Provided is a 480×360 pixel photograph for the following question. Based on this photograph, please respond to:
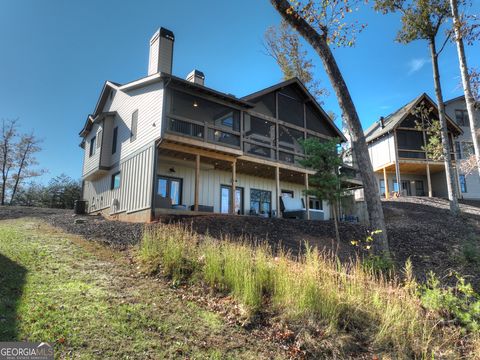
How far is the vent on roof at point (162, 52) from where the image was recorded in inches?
603

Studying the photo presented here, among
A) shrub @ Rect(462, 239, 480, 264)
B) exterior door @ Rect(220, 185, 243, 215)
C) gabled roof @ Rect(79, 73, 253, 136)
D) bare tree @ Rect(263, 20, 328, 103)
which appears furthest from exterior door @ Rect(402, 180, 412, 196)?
shrub @ Rect(462, 239, 480, 264)

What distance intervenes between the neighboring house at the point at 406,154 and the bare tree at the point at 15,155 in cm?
2722

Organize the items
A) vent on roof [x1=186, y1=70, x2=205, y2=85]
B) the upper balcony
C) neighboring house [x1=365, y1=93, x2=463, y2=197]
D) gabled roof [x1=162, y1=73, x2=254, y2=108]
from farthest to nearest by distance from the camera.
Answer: neighboring house [x1=365, y1=93, x2=463, y2=197]
vent on roof [x1=186, y1=70, x2=205, y2=85]
the upper balcony
gabled roof [x1=162, y1=73, x2=254, y2=108]

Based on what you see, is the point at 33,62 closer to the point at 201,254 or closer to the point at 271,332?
the point at 201,254

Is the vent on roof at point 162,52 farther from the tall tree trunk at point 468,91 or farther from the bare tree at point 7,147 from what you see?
the bare tree at point 7,147

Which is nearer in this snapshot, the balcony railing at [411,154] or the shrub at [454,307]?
the shrub at [454,307]

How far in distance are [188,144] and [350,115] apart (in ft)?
21.6

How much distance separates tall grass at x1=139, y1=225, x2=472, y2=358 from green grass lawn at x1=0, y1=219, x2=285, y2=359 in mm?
664

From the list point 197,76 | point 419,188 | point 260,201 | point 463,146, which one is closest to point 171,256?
point 260,201

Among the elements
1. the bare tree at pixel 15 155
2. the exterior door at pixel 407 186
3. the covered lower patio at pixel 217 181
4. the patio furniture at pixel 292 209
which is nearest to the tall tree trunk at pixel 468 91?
the covered lower patio at pixel 217 181

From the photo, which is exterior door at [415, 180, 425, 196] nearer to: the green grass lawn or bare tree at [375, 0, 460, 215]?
bare tree at [375, 0, 460, 215]

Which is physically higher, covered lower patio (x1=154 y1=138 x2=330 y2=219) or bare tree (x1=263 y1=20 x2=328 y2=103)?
bare tree (x1=263 y1=20 x2=328 y2=103)

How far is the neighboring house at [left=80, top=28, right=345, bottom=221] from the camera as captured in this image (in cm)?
1331

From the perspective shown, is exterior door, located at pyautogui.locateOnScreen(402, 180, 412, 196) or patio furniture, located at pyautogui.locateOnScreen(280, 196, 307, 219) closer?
patio furniture, located at pyautogui.locateOnScreen(280, 196, 307, 219)
